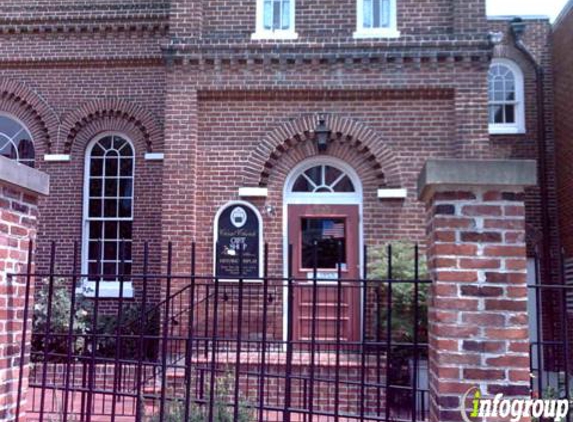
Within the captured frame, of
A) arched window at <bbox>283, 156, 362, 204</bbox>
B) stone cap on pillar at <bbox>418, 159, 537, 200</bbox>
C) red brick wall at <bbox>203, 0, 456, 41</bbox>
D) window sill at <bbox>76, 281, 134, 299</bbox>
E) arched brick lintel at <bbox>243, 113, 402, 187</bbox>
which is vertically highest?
red brick wall at <bbox>203, 0, 456, 41</bbox>

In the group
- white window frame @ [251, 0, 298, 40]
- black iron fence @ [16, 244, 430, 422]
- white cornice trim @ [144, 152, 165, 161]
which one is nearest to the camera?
black iron fence @ [16, 244, 430, 422]

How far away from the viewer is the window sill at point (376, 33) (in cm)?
1073

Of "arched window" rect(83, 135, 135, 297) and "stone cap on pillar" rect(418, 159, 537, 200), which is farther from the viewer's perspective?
"arched window" rect(83, 135, 135, 297)

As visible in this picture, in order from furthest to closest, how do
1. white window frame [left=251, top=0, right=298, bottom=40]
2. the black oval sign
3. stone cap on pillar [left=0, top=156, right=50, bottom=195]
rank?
1. white window frame [left=251, top=0, right=298, bottom=40]
2. the black oval sign
3. stone cap on pillar [left=0, top=156, right=50, bottom=195]

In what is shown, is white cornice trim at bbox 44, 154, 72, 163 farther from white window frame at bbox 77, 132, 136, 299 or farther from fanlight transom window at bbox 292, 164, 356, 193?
fanlight transom window at bbox 292, 164, 356, 193

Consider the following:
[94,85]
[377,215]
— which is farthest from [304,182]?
[94,85]

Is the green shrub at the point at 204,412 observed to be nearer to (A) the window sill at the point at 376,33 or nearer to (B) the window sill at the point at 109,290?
(B) the window sill at the point at 109,290

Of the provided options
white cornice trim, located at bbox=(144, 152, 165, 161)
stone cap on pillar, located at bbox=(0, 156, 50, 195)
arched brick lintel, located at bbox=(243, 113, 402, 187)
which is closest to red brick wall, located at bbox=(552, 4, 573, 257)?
arched brick lintel, located at bbox=(243, 113, 402, 187)

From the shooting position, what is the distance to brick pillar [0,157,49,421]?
391 centimetres

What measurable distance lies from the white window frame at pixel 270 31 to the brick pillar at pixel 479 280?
7.85m

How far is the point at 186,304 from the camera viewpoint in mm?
10133

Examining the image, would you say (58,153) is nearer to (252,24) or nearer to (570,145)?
(252,24)

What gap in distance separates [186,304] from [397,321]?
11.5 feet

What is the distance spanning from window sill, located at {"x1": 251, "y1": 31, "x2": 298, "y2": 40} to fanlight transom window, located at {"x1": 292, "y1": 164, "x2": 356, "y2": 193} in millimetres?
2342
